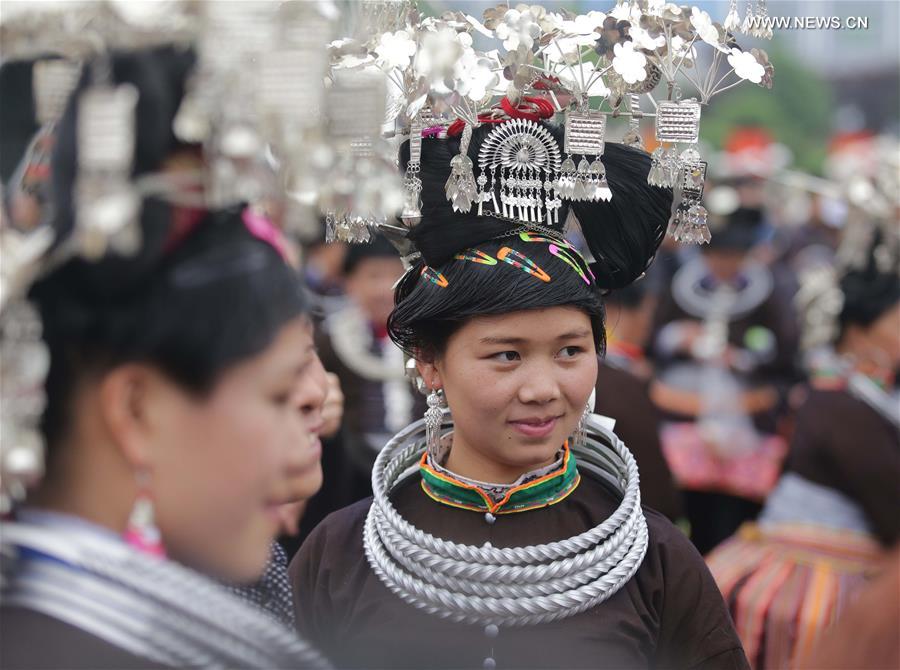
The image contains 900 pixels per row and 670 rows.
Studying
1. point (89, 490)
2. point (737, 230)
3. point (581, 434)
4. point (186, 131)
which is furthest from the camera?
point (737, 230)

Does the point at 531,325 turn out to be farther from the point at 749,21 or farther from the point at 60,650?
the point at 60,650

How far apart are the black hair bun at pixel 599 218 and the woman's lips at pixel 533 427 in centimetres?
40

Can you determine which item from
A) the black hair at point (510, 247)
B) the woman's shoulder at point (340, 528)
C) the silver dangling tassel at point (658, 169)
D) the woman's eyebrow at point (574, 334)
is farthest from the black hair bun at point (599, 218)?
the woman's shoulder at point (340, 528)

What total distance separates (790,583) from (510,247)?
2541mm

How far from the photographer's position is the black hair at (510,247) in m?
2.38

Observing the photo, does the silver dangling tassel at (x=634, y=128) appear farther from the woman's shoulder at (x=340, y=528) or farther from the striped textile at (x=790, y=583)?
the striped textile at (x=790, y=583)

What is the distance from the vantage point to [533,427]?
2375 millimetres

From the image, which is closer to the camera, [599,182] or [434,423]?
[599,182]

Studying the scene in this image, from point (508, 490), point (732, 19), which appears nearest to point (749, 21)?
point (732, 19)

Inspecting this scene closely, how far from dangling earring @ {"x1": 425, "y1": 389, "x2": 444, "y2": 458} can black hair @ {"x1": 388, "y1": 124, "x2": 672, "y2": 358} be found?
116 mm

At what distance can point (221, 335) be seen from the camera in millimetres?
1443

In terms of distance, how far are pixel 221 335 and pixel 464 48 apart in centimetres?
109

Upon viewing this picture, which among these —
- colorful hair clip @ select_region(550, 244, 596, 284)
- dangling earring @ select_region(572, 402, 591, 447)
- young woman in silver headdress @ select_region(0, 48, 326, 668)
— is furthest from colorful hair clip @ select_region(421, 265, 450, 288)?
young woman in silver headdress @ select_region(0, 48, 326, 668)

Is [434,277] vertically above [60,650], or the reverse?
[434,277]
